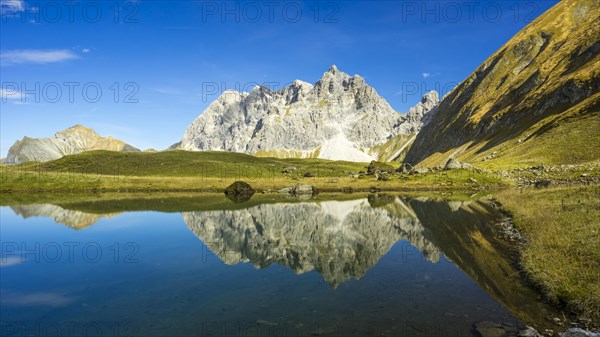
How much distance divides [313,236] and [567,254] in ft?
90.9

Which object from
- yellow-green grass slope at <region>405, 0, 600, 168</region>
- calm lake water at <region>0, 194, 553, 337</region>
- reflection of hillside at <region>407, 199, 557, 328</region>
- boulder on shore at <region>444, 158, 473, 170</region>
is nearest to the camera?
calm lake water at <region>0, 194, 553, 337</region>

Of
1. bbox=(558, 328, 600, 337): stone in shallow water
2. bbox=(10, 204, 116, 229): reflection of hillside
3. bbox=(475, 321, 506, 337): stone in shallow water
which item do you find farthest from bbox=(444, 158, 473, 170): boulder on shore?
bbox=(558, 328, 600, 337): stone in shallow water

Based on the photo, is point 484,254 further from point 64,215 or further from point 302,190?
point 302,190

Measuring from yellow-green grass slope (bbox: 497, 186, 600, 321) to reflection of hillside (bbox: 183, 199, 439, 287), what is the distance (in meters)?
8.73

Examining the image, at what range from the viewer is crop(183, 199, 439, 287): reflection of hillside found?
33188 millimetres

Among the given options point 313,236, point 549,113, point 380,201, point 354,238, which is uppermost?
point 549,113

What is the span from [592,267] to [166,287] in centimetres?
2676

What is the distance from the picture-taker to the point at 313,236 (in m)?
46.2

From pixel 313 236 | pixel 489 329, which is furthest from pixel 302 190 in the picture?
pixel 489 329

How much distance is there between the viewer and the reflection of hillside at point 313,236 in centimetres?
3319

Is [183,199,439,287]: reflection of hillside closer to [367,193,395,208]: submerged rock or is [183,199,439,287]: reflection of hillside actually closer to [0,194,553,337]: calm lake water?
[0,194,553,337]: calm lake water

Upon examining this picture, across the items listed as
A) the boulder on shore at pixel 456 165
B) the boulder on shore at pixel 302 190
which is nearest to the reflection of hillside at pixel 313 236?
the boulder on shore at pixel 302 190

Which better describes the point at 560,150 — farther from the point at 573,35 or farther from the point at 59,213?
the point at 59,213

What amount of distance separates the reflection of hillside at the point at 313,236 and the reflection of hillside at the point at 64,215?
49.2 feet
